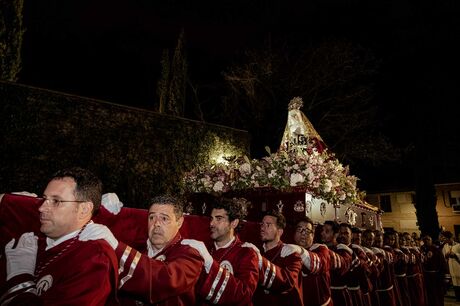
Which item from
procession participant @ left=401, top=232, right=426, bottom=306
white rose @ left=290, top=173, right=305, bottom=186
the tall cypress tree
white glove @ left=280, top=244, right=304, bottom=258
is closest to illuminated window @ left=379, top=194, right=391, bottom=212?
procession participant @ left=401, top=232, right=426, bottom=306

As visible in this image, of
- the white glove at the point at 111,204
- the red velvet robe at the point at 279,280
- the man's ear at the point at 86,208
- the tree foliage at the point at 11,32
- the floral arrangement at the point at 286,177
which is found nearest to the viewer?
the man's ear at the point at 86,208

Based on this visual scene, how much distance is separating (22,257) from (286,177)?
4.83 metres

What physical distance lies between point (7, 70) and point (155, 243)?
42.9ft

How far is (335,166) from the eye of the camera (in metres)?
7.29

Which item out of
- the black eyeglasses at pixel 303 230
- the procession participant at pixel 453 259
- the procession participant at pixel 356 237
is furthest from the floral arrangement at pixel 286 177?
the procession participant at pixel 453 259

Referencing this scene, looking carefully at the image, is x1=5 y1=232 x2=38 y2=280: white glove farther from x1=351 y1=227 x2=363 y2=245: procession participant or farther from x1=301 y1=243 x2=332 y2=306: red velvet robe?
x1=351 y1=227 x2=363 y2=245: procession participant

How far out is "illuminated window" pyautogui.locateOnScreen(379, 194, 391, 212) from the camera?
110 ft

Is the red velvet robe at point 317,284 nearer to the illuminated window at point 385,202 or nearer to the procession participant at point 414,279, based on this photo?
the procession participant at point 414,279

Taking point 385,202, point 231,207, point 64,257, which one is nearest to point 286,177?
point 231,207

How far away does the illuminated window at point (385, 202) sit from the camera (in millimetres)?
33469

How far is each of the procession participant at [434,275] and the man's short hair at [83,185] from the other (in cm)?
1194

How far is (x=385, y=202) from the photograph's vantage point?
3378cm

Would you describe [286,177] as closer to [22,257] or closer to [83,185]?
[83,185]

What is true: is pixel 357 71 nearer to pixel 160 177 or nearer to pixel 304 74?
pixel 304 74
